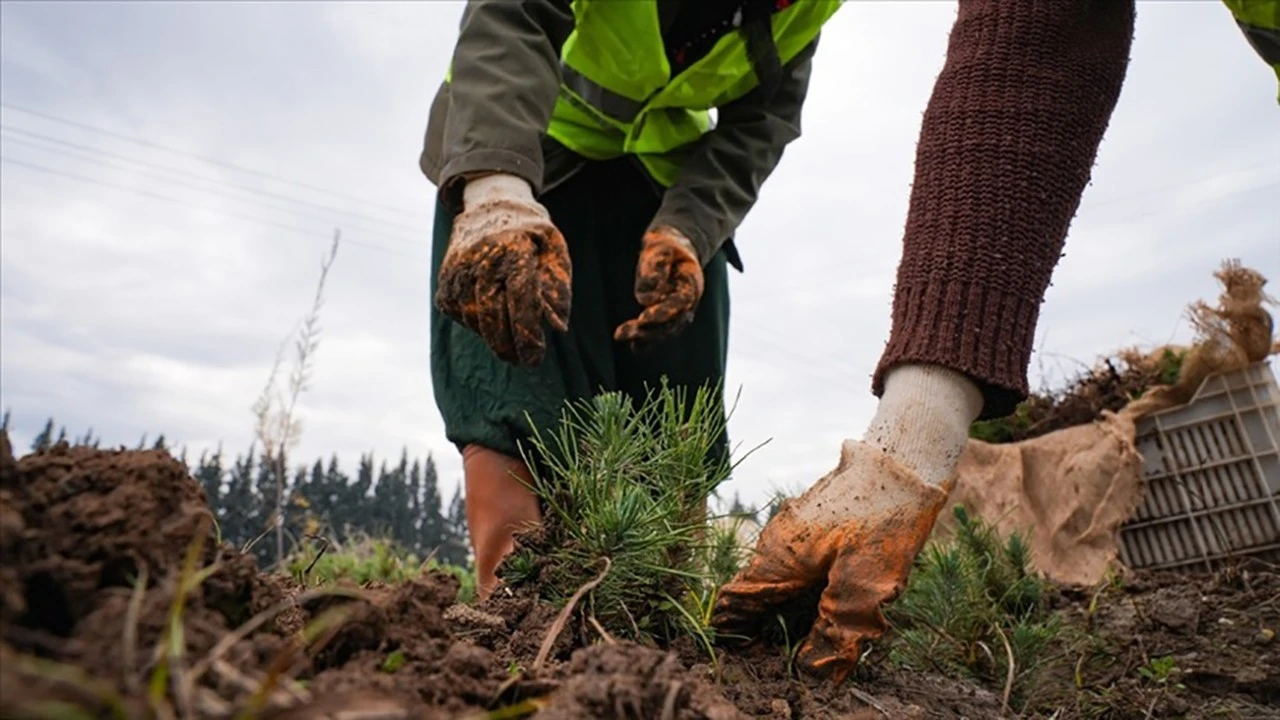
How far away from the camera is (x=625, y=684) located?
2.14 ft

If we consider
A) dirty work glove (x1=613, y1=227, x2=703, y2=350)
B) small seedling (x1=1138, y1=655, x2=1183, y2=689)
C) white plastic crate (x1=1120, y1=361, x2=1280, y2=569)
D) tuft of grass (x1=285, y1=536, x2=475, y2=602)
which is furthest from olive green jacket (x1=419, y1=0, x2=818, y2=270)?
tuft of grass (x1=285, y1=536, x2=475, y2=602)

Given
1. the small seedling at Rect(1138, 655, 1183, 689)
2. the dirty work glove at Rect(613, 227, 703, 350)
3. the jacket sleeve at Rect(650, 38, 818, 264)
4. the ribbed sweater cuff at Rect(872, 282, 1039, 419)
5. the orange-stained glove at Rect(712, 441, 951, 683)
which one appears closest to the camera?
the orange-stained glove at Rect(712, 441, 951, 683)

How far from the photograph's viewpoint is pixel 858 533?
1498 mm

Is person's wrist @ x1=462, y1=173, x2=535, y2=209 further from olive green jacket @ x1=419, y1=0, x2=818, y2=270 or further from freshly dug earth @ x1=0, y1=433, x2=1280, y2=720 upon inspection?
→ freshly dug earth @ x1=0, y1=433, x2=1280, y2=720

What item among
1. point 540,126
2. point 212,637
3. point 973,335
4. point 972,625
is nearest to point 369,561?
point 540,126

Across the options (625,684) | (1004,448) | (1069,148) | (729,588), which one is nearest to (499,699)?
(625,684)

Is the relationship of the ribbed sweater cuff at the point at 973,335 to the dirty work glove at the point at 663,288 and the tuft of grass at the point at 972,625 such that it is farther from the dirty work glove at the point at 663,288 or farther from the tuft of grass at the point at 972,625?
the dirty work glove at the point at 663,288

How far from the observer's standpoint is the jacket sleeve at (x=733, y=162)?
8.96 feet

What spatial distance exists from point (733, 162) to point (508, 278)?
139 centimetres

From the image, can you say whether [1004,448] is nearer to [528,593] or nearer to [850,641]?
[850,641]

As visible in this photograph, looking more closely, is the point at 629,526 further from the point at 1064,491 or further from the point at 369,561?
the point at 369,561

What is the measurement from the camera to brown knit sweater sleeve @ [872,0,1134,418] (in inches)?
65.4

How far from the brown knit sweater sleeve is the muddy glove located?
0.34 feet

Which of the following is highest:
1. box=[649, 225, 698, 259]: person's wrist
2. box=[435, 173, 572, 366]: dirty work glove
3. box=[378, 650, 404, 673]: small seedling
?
box=[649, 225, 698, 259]: person's wrist
